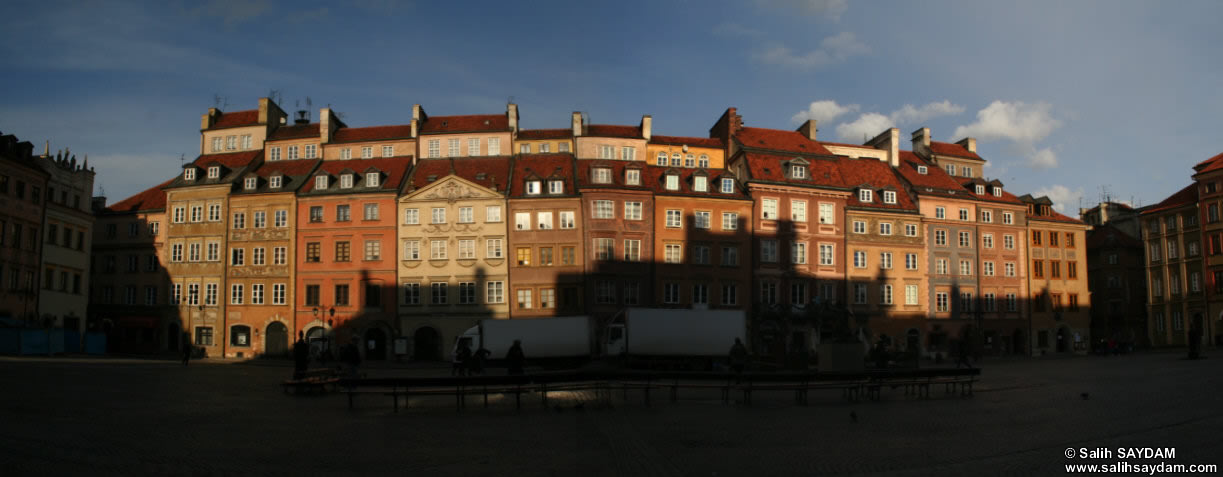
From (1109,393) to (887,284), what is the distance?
38992 mm

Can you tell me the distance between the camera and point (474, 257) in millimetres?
56875

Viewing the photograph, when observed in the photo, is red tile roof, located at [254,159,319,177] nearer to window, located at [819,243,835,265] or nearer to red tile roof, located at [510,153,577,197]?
red tile roof, located at [510,153,577,197]

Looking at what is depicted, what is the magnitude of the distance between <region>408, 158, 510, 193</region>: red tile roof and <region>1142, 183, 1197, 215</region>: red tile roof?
52455 mm

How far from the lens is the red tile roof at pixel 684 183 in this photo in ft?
191

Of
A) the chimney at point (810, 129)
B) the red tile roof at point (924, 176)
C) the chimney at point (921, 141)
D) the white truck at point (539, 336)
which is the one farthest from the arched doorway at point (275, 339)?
the chimney at point (921, 141)

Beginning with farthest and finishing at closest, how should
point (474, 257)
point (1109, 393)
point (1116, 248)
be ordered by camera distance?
point (1116, 248), point (474, 257), point (1109, 393)

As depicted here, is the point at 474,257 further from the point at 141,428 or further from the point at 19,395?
the point at 141,428

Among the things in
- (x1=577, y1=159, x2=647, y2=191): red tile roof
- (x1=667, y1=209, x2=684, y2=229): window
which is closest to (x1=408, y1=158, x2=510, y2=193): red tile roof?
(x1=577, y1=159, x2=647, y2=191): red tile roof

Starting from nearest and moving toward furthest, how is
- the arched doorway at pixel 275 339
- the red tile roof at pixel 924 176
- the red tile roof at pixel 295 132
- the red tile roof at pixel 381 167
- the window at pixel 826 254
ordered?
the arched doorway at pixel 275 339 < the red tile roof at pixel 381 167 < the window at pixel 826 254 < the red tile roof at pixel 295 132 < the red tile roof at pixel 924 176

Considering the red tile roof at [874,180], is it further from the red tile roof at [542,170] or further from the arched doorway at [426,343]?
the arched doorway at [426,343]

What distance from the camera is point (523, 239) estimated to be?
56.4 meters

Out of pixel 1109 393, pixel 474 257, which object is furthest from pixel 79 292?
pixel 1109 393

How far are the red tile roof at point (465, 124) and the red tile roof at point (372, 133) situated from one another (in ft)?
4.62

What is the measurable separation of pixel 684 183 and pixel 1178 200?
4260 cm
